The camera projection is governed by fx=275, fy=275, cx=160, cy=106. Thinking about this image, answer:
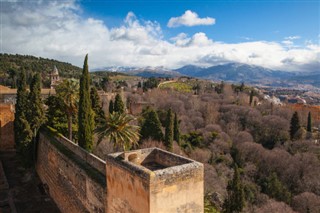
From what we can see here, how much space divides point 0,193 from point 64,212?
15.5ft

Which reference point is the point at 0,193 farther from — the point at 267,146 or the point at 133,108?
the point at 267,146

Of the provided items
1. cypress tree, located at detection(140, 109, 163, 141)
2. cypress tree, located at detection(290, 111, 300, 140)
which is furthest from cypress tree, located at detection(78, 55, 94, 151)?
cypress tree, located at detection(290, 111, 300, 140)

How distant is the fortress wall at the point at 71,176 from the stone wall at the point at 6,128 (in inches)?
250

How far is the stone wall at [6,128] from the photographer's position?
21891 millimetres

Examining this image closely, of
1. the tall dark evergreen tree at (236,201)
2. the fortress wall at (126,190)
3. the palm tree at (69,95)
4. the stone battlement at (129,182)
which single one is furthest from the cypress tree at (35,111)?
the tall dark evergreen tree at (236,201)

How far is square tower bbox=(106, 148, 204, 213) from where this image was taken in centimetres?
659

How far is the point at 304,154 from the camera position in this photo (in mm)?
31094

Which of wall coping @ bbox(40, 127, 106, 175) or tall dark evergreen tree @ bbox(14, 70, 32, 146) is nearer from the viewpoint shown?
wall coping @ bbox(40, 127, 106, 175)

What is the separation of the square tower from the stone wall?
56.5 ft

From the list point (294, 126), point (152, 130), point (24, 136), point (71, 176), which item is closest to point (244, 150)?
point (294, 126)

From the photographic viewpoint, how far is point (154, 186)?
6527mm

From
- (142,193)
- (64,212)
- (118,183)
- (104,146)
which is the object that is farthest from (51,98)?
(142,193)

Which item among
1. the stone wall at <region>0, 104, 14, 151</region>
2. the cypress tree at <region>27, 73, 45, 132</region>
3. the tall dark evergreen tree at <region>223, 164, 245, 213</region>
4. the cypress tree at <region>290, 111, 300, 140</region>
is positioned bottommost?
the tall dark evergreen tree at <region>223, 164, 245, 213</region>

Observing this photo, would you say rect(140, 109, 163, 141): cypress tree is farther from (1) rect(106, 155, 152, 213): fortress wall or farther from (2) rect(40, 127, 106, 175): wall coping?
(1) rect(106, 155, 152, 213): fortress wall
